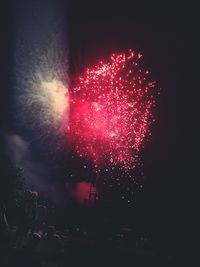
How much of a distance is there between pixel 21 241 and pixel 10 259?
3527mm

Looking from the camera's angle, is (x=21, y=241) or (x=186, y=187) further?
(x=186, y=187)

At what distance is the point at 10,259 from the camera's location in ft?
35.7

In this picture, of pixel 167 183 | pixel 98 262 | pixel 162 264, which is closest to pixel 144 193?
pixel 167 183

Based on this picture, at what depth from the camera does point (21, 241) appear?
47.1 feet

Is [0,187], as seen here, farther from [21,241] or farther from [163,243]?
[163,243]

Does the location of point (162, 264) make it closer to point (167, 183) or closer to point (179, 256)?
point (179, 256)

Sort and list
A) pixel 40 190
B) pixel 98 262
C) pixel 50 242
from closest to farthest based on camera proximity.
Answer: pixel 98 262 < pixel 50 242 < pixel 40 190

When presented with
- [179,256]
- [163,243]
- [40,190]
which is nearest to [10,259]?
[179,256]

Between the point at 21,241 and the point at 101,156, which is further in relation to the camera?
the point at 101,156

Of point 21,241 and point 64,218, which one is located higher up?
point 64,218

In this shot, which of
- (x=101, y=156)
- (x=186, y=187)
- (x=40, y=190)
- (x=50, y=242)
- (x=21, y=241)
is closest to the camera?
(x=21, y=241)

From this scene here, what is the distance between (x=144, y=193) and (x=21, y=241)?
1128cm

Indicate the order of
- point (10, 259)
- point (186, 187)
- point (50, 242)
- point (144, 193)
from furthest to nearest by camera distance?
1. point (144, 193)
2. point (186, 187)
3. point (50, 242)
4. point (10, 259)

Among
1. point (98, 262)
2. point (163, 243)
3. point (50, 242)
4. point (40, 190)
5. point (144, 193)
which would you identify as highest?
point (40, 190)
